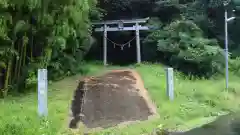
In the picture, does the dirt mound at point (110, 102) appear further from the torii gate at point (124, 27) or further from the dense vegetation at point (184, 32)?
the torii gate at point (124, 27)

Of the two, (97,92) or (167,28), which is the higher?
(167,28)

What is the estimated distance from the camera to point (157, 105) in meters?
12.5

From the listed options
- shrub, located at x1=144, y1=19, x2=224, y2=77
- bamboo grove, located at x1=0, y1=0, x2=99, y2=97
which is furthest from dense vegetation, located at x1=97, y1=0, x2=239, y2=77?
bamboo grove, located at x1=0, y1=0, x2=99, y2=97

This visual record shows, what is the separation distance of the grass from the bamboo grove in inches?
35.0

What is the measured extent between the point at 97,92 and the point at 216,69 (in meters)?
6.71

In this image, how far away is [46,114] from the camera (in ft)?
34.7

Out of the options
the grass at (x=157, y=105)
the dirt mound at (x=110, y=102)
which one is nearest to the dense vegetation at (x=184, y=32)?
the grass at (x=157, y=105)

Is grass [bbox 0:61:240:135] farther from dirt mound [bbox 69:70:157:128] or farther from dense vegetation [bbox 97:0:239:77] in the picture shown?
dense vegetation [bbox 97:0:239:77]

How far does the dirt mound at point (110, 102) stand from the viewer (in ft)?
36.7

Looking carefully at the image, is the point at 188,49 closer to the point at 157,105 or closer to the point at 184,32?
the point at 184,32

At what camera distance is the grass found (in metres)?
9.83

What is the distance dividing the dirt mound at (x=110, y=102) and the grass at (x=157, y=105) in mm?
328

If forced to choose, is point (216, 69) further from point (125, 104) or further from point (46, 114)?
point (46, 114)

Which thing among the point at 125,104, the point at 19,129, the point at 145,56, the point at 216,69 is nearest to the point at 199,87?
the point at 216,69
